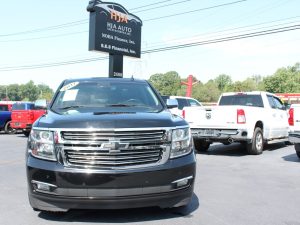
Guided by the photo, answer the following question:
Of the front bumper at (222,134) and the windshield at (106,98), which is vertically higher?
the windshield at (106,98)

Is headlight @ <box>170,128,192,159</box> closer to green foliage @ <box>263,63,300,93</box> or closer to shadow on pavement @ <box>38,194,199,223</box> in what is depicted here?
shadow on pavement @ <box>38,194,199,223</box>

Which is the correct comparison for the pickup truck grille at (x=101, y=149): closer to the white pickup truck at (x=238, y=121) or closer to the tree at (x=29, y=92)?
the white pickup truck at (x=238, y=121)

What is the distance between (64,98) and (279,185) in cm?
403

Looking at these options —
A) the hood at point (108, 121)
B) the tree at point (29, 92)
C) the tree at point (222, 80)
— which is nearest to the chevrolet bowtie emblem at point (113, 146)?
the hood at point (108, 121)

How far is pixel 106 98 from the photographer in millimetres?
5898

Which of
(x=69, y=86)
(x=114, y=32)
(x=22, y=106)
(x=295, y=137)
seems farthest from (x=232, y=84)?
Answer: (x=69, y=86)

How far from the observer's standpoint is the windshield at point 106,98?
17.9ft

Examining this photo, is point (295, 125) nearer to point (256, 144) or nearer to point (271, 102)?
point (256, 144)

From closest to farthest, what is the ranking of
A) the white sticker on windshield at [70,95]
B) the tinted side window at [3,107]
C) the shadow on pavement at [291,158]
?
the white sticker on windshield at [70,95] → the shadow on pavement at [291,158] → the tinted side window at [3,107]

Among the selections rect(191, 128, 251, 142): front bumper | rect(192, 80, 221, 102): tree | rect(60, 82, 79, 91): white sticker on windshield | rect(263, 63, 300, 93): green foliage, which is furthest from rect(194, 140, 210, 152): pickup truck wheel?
rect(192, 80, 221, 102): tree

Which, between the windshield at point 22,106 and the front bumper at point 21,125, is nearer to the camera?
the front bumper at point 21,125

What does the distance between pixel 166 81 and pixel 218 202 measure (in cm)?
14024

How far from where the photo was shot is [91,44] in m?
22.2

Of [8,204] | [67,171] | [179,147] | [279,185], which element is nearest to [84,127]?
[67,171]
